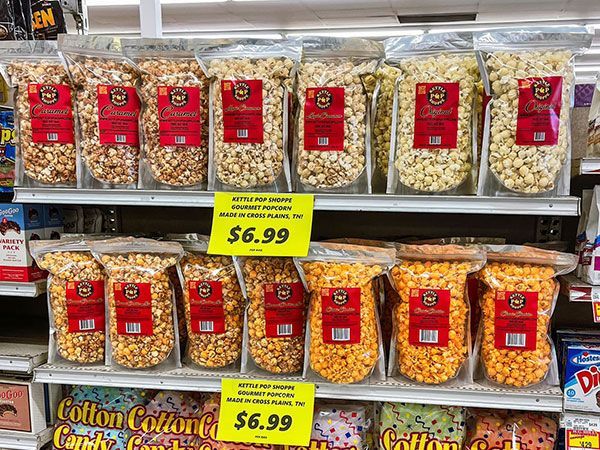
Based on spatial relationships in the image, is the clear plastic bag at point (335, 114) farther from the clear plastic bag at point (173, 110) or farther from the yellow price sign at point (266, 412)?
the yellow price sign at point (266, 412)

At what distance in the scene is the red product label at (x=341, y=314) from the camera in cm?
143

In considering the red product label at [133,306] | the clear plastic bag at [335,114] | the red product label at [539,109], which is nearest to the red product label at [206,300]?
the red product label at [133,306]

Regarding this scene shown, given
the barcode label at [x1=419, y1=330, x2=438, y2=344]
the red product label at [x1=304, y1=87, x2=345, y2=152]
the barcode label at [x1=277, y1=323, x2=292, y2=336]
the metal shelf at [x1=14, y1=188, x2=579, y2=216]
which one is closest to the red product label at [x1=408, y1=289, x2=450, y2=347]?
the barcode label at [x1=419, y1=330, x2=438, y2=344]

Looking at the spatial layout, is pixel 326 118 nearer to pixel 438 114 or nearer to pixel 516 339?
pixel 438 114

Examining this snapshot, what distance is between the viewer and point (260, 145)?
145cm

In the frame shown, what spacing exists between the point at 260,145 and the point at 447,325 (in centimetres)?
68

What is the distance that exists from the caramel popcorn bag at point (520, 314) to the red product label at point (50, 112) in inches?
48.0

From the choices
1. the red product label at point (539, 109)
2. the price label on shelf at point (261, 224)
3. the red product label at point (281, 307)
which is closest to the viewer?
the red product label at point (539, 109)

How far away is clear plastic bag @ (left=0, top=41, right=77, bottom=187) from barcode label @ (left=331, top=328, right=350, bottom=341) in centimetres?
86

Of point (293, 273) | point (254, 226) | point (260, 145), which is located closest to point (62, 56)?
point (260, 145)

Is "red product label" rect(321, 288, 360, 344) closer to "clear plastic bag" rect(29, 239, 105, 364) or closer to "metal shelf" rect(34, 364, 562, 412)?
"metal shelf" rect(34, 364, 562, 412)

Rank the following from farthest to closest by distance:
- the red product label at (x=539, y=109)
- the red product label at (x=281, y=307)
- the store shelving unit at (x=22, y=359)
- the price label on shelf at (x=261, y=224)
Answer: the store shelving unit at (x=22, y=359)
the red product label at (x=281, y=307)
the price label on shelf at (x=261, y=224)
the red product label at (x=539, y=109)

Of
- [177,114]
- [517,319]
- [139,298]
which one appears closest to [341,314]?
[517,319]

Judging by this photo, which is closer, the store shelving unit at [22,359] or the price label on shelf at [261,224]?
the price label on shelf at [261,224]
